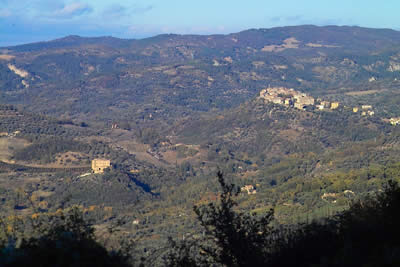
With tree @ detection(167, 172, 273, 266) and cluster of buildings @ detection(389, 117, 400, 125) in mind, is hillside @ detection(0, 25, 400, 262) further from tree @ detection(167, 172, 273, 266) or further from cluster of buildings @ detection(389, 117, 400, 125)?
tree @ detection(167, 172, 273, 266)

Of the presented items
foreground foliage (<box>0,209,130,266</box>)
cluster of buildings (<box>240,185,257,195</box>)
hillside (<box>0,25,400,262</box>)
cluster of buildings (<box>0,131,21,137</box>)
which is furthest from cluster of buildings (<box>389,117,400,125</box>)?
foreground foliage (<box>0,209,130,266</box>)

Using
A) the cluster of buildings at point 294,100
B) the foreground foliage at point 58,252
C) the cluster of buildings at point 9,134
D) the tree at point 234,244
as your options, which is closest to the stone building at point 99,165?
the cluster of buildings at point 9,134

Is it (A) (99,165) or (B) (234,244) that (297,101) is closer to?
(A) (99,165)

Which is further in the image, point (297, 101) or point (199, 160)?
point (297, 101)

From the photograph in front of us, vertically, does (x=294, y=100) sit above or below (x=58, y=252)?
below

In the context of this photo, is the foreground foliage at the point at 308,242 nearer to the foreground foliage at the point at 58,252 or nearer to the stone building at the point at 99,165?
the foreground foliage at the point at 58,252

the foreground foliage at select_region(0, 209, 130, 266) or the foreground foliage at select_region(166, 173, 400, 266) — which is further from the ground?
the foreground foliage at select_region(0, 209, 130, 266)

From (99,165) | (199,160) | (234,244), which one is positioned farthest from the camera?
(199,160)

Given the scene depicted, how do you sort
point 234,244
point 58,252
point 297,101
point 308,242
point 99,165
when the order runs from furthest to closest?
point 297,101, point 99,165, point 308,242, point 234,244, point 58,252

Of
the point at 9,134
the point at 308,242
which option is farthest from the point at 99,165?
the point at 308,242

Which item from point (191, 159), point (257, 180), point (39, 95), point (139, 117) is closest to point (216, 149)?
point (191, 159)

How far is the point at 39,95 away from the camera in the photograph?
641 ft

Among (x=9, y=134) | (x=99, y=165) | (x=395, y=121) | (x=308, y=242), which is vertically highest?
(x=308, y=242)

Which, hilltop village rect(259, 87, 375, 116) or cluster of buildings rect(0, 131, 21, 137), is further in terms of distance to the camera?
hilltop village rect(259, 87, 375, 116)
